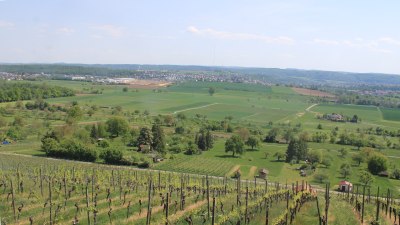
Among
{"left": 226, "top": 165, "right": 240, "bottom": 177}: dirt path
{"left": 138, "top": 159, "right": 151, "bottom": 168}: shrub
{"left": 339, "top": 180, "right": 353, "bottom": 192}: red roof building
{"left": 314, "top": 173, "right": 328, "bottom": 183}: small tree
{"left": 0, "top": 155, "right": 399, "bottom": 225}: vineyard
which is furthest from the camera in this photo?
{"left": 138, "top": 159, "right": 151, "bottom": 168}: shrub

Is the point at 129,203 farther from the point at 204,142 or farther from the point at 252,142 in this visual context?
the point at 252,142

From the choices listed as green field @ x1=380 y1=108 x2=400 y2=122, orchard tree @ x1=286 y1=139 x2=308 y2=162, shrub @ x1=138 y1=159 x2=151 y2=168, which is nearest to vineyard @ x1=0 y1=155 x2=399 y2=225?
shrub @ x1=138 y1=159 x2=151 y2=168

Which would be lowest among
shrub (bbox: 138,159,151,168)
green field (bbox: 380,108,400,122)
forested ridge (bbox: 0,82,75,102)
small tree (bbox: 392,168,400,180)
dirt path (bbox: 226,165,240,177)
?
green field (bbox: 380,108,400,122)

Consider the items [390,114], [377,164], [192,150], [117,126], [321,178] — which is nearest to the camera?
[321,178]

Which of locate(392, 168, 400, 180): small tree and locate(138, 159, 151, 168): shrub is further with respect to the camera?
locate(392, 168, 400, 180): small tree

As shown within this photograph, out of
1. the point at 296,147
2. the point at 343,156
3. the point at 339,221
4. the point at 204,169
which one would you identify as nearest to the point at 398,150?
the point at 343,156

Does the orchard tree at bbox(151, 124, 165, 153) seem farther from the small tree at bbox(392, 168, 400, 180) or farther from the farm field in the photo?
the small tree at bbox(392, 168, 400, 180)

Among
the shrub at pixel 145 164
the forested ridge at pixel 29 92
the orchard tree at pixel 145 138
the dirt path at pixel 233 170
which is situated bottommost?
the dirt path at pixel 233 170

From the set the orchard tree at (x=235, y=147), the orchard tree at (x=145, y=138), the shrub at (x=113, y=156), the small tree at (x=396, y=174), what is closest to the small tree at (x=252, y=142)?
the orchard tree at (x=235, y=147)

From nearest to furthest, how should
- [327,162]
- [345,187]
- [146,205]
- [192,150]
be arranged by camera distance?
[146,205] → [345,187] → [327,162] → [192,150]

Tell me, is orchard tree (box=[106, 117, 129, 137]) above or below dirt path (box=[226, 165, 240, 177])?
above

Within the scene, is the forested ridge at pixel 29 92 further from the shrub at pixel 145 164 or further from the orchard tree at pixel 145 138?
the shrub at pixel 145 164

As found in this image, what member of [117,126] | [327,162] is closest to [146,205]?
[327,162]
